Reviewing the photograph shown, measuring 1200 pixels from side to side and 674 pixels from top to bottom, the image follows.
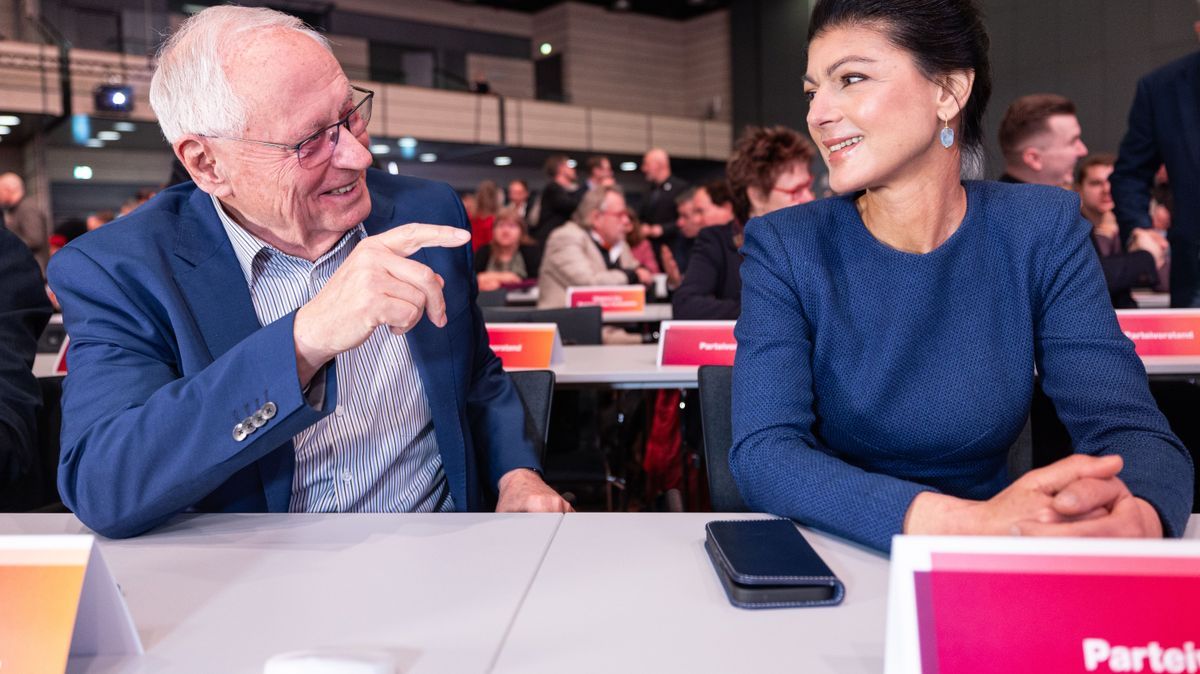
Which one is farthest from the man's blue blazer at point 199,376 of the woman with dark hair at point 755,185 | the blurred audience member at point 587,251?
the blurred audience member at point 587,251

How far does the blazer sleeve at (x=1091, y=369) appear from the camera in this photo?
3.95 ft

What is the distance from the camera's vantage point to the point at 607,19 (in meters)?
16.9

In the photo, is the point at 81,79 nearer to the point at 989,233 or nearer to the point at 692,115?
the point at 692,115

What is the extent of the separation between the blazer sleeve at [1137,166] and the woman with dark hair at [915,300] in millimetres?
2304

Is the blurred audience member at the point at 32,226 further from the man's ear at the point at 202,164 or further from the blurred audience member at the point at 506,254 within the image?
the man's ear at the point at 202,164

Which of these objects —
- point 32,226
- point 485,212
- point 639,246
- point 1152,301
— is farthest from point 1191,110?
point 32,226

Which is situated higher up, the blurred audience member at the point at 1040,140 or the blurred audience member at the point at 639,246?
the blurred audience member at the point at 1040,140

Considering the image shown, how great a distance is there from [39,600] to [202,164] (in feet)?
2.78

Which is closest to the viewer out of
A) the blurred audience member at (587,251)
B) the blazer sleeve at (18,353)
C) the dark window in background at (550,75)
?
the blazer sleeve at (18,353)

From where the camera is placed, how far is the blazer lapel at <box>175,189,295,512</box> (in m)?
1.37

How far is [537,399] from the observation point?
178cm

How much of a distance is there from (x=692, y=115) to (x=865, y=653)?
56.0 ft

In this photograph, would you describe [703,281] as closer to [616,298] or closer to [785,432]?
[616,298]

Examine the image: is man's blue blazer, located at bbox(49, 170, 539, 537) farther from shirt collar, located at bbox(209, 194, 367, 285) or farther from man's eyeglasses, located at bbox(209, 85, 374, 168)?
man's eyeglasses, located at bbox(209, 85, 374, 168)
